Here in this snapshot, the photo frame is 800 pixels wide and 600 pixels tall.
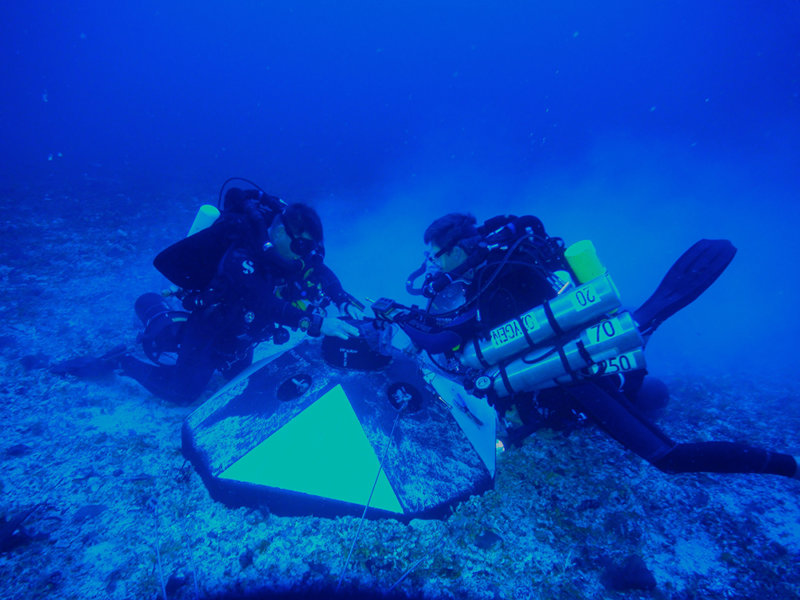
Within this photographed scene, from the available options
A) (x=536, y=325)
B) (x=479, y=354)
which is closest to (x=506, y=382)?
(x=479, y=354)

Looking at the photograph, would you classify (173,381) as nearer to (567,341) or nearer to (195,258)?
(195,258)

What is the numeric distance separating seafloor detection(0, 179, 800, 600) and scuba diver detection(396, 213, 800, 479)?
544 mm

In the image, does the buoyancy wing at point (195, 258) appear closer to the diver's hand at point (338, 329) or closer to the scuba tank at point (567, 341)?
the diver's hand at point (338, 329)

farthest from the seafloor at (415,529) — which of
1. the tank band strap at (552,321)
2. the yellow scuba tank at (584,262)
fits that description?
the yellow scuba tank at (584,262)

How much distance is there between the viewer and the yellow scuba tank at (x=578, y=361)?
2750 mm

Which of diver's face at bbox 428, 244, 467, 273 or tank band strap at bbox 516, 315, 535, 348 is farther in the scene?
diver's face at bbox 428, 244, 467, 273

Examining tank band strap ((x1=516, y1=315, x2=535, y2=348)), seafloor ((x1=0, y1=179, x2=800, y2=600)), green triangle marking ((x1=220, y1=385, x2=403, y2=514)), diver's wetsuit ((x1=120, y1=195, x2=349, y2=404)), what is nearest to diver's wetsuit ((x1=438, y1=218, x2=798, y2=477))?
tank band strap ((x1=516, y1=315, x2=535, y2=348))

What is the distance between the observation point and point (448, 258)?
3699 mm

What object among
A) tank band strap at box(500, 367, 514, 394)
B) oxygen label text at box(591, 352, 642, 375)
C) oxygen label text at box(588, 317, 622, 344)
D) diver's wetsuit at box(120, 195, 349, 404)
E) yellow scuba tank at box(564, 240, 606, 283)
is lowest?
oxygen label text at box(591, 352, 642, 375)

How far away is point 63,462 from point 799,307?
75.5 feet

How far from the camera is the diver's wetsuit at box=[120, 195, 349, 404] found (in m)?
3.87

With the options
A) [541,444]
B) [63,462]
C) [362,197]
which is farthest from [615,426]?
[362,197]

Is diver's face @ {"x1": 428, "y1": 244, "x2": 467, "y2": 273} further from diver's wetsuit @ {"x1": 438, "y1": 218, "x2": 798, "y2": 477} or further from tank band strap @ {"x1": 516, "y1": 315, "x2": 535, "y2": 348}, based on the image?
tank band strap @ {"x1": 516, "y1": 315, "x2": 535, "y2": 348}

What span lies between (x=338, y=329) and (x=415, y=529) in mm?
2000
